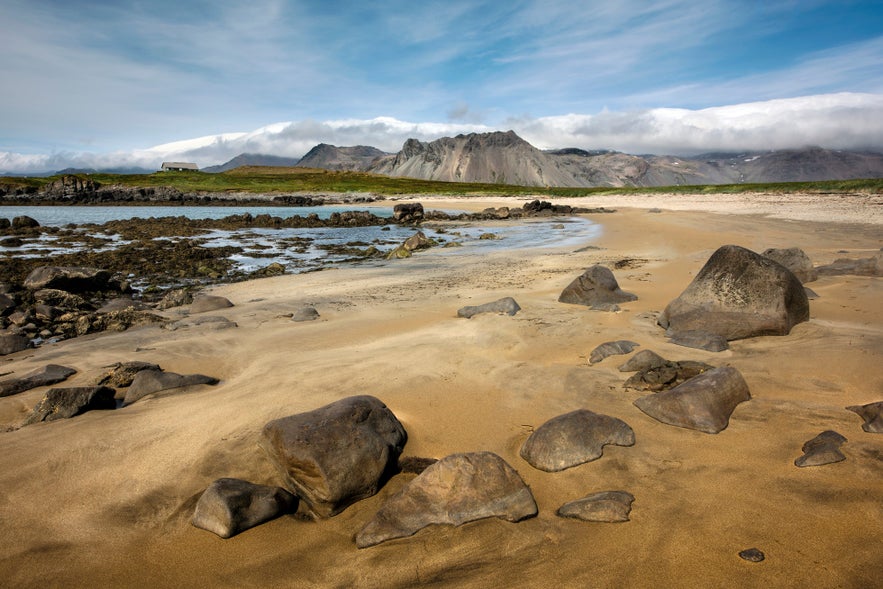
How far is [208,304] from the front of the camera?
11414 millimetres

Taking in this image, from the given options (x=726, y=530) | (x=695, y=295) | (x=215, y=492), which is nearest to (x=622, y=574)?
(x=726, y=530)

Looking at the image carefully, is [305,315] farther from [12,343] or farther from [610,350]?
[610,350]

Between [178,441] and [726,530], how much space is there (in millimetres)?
Answer: 5047

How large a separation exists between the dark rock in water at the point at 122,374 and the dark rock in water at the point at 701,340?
7555 millimetres

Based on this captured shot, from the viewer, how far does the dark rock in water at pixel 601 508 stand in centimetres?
338

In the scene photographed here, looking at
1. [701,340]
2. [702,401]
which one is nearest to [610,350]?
[701,340]

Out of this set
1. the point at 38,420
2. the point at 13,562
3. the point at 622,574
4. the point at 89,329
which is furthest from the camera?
the point at 89,329

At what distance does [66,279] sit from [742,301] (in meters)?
16.8

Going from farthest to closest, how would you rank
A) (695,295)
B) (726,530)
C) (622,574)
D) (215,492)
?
1. (695,295)
2. (215,492)
3. (726,530)
4. (622,574)

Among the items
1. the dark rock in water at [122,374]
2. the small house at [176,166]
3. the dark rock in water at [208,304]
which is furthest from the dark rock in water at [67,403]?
the small house at [176,166]

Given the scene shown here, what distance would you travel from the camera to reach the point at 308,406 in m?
5.59

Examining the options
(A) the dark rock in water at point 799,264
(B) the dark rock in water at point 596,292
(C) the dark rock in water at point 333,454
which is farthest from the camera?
(A) the dark rock in water at point 799,264

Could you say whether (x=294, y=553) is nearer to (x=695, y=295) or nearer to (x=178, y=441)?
(x=178, y=441)

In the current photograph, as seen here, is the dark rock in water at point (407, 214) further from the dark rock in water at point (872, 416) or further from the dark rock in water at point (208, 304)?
the dark rock in water at point (872, 416)
